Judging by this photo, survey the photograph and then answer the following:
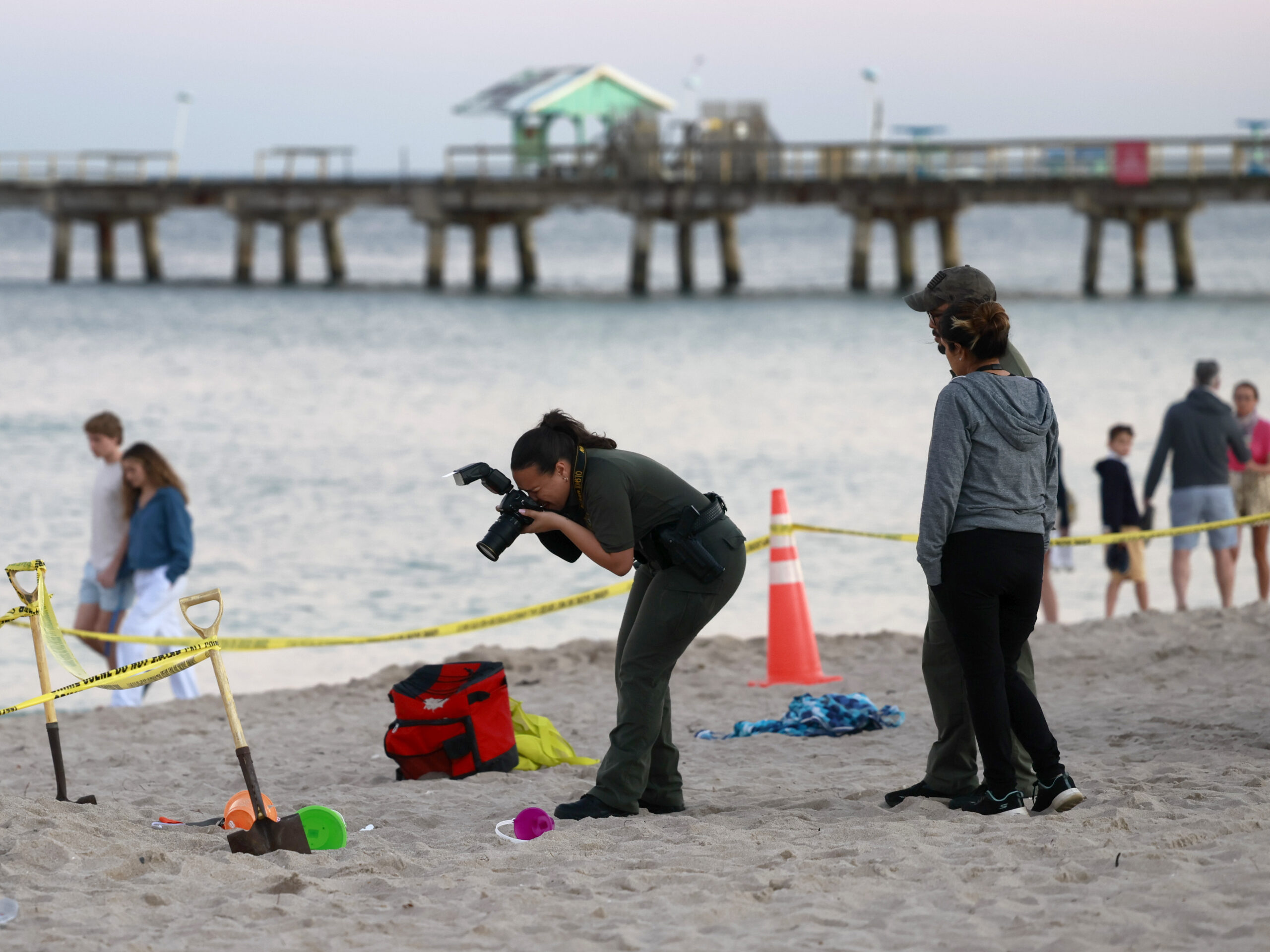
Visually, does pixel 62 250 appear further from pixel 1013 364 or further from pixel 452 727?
pixel 1013 364

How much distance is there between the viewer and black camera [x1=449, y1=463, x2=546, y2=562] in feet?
14.4

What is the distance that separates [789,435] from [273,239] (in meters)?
119

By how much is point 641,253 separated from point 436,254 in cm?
717

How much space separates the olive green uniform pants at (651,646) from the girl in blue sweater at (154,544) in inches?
137

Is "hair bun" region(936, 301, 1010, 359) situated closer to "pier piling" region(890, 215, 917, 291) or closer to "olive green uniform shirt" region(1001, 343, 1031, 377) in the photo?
"olive green uniform shirt" region(1001, 343, 1031, 377)

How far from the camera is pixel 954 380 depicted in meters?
4.39

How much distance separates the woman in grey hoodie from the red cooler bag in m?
2.23

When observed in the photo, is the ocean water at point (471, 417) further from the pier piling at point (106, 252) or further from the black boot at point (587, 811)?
the black boot at point (587, 811)

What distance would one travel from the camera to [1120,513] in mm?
9531

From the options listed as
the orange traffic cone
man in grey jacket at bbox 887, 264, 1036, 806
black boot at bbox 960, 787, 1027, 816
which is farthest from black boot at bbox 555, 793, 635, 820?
the orange traffic cone

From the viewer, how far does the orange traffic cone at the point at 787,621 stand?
7938 mm

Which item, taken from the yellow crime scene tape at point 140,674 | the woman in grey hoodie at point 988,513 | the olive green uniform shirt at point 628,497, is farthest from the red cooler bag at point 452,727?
the woman in grey hoodie at point 988,513

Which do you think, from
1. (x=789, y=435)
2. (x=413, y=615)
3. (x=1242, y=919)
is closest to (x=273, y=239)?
(x=789, y=435)

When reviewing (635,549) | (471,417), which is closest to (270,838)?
(635,549)
